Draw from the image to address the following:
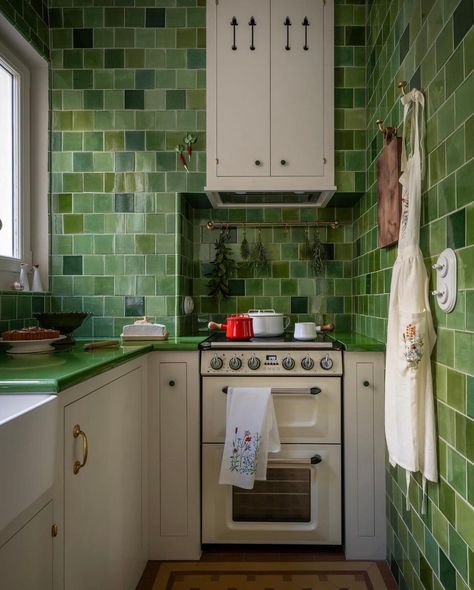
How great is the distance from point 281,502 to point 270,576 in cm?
30

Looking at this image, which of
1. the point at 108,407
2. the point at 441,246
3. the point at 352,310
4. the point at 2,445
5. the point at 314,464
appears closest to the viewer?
the point at 2,445

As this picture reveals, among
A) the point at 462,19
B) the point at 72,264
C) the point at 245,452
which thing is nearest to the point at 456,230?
the point at 462,19

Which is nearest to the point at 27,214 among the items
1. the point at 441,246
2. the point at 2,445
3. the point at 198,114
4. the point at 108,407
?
the point at 198,114

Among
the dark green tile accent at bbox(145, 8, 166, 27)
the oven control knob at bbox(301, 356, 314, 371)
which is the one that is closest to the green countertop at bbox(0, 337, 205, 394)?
the oven control knob at bbox(301, 356, 314, 371)

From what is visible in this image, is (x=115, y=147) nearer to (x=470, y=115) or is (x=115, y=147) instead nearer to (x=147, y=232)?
(x=147, y=232)

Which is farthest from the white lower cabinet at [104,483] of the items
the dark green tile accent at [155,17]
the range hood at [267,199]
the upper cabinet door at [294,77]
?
the dark green tile accent at [155,17]

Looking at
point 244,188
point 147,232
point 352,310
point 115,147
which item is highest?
point 115,147

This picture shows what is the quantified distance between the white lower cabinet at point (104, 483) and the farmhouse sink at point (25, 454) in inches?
7.3

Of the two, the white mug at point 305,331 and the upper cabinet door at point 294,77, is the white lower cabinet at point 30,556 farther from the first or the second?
the upper cabinet door at point 294,77

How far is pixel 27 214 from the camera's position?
2.42 metres

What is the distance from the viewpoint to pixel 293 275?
2764 millimetres

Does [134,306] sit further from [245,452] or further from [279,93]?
[279,93]

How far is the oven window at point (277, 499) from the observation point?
6.83 feet

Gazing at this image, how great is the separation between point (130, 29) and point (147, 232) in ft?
3.63
